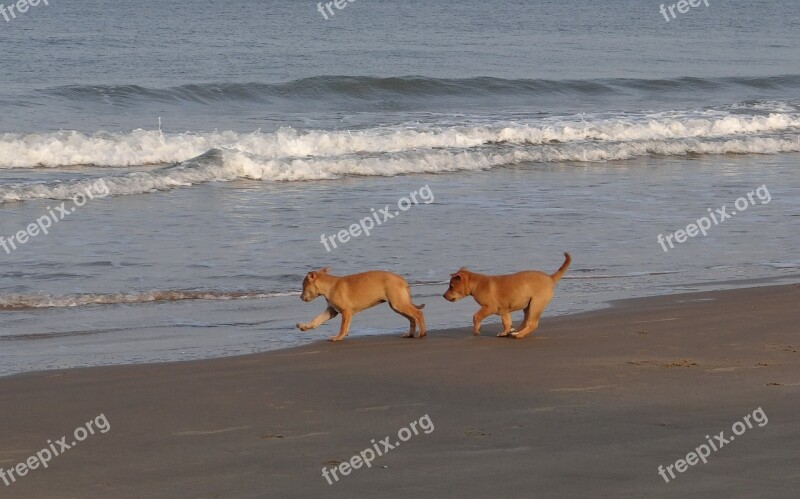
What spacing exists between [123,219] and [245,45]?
88.8ft

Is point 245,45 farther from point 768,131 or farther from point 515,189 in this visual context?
point 515,189

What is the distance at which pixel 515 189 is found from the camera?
1706 centimetres

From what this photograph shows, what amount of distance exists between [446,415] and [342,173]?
42.5 feet

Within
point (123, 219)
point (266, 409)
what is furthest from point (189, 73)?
point (266, 409)
